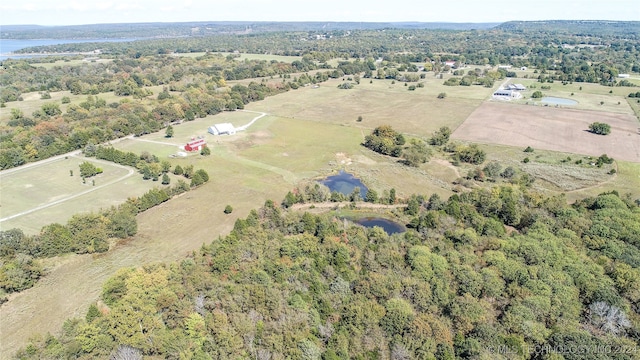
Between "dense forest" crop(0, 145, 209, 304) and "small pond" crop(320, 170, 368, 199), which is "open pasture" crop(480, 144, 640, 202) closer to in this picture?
"small pond" crop(320, 170, 368, 199)

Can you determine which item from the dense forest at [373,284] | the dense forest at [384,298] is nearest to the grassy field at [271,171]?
the dense forest at [373,284]

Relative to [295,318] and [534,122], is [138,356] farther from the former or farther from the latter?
[534,122]

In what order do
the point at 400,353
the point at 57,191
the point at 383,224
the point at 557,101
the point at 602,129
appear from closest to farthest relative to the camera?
the point at 400,353, the point at 383,224, the point at 57,191, the point at 602,129, the point at 557,101

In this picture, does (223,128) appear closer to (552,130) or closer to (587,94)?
(552,130)

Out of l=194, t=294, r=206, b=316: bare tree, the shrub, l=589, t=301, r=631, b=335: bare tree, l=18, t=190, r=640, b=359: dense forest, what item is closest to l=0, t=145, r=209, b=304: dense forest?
l=18, t=190, r=640, b=359: dense forest

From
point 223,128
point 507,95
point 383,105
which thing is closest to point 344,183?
point 223,128

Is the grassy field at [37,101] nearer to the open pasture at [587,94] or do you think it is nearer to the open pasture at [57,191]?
the open pasture at [57,191]
